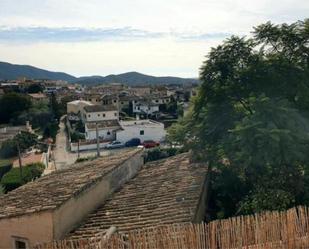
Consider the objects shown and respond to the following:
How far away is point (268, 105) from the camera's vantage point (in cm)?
1195

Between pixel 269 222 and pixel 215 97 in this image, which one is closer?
pixel 269 222

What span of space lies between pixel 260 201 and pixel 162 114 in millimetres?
66418

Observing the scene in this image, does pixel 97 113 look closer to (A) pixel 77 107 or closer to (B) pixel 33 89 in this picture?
(A) pixel 77 107

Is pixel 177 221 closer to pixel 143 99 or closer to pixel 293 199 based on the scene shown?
pixel 293 199

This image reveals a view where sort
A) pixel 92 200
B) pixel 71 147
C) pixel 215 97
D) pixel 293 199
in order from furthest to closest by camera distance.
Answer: pixel 71 147, pixel 215 97, pixel 92 200, pixel 293 199

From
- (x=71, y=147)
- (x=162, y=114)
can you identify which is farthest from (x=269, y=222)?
(x=162, y=114)

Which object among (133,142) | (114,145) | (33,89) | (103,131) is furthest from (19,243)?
(33,89)

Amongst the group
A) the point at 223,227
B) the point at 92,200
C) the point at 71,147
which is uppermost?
the point at 223,227

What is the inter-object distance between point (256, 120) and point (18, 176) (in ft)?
76.8

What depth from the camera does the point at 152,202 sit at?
1229 centimetres

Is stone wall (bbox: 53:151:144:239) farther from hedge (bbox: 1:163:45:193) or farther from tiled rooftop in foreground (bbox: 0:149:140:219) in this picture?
hedge (bbox: 1:163:45:193)

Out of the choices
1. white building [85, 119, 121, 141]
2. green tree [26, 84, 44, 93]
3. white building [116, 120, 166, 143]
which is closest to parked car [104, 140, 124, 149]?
white building [116, 120, 166, 143]

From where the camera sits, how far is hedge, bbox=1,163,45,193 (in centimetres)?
2989

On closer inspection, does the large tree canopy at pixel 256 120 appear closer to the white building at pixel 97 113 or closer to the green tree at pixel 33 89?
the white building at pixel 97 113
